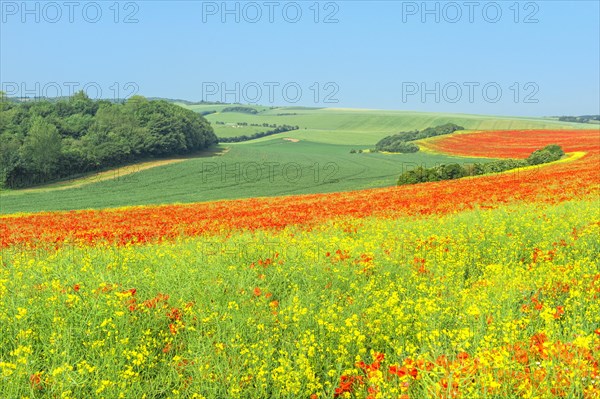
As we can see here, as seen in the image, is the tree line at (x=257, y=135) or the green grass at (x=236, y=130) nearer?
the tree line at (x=257, y=135)

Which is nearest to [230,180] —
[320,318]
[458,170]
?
[458,170]

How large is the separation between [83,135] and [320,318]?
247 feet

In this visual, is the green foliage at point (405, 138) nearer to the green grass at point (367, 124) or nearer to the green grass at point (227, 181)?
the green grass at point (367, 124)

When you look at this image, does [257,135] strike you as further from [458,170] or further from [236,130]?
[458,170]

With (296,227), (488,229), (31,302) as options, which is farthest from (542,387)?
(296,227)

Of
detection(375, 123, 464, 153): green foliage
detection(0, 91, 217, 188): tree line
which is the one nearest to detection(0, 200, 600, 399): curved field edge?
detection(0, 91, 217, 188): tree line

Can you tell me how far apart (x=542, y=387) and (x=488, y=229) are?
24.8 ft

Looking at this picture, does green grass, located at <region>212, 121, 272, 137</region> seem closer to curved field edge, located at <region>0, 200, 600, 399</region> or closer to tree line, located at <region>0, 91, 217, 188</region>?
tree line, located at <region>0, 91, 217, 188</region>

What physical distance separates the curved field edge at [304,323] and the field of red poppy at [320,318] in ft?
0.10

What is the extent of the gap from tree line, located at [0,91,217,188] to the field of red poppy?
184ft

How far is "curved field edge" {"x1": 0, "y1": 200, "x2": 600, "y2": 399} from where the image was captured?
448cm

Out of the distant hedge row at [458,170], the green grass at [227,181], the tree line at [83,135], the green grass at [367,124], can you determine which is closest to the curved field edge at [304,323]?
the distant hedge row at [458,170]

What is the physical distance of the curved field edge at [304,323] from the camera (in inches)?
177

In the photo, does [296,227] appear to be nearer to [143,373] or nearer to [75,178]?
[143,373]
